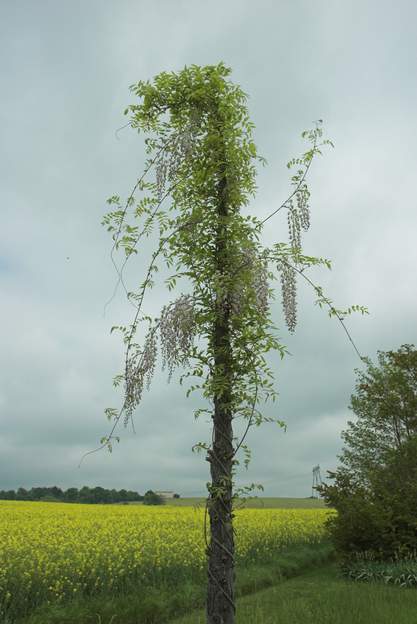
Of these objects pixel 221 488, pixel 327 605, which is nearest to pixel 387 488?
pixel 327 605

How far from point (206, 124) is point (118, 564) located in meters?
9.51

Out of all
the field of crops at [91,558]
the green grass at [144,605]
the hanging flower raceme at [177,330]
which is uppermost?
the hanging flower raceme at [177,330]

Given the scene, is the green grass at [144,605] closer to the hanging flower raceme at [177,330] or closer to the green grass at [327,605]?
the green grass at [327,605]

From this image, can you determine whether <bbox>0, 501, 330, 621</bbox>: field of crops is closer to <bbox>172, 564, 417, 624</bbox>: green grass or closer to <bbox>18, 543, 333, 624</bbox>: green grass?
<bbox>18, 543, 333, 624</bbox>: green grass

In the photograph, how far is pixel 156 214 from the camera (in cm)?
793

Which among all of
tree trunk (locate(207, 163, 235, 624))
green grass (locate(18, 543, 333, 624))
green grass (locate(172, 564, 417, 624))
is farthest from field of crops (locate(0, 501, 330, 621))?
tree trunk (locate(207, 163, 235, 624))

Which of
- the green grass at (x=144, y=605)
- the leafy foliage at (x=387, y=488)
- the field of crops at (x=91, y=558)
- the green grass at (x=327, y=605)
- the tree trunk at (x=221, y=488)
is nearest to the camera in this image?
the tree trunk at (x=221, y=488)

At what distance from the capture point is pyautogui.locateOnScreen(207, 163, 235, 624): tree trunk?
6.36 meters

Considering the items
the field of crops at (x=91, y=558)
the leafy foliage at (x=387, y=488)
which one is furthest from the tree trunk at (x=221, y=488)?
the leafy foliage at (x=387, y=488)

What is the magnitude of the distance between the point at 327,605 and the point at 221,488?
20.1 ft

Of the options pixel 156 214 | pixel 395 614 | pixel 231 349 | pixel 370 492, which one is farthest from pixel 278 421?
pixel 370 492

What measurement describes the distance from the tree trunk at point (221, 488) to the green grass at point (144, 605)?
129 inches

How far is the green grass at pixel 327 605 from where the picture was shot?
9.68 meters

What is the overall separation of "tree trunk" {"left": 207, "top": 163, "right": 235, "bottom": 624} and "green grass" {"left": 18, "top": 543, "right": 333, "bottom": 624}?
327 cm
